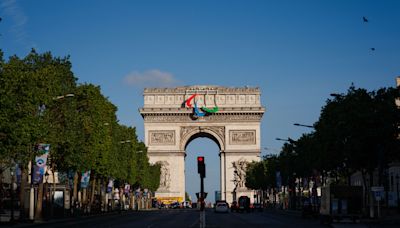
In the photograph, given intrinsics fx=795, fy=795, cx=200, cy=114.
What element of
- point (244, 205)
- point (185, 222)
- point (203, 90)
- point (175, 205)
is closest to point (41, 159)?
point (185, 222)

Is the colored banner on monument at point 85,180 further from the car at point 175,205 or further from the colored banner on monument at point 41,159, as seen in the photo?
the car at point 175,205

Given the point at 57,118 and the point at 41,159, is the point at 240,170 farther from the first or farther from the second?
the point at 41,159

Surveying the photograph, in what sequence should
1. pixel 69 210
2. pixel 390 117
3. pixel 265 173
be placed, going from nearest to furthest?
pixel 390 117 → pixel 69 210 → pixel 265 173

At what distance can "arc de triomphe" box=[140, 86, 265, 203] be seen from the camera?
547 feet

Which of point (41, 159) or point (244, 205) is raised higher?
point (41, 159)

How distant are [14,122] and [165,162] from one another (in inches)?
4660

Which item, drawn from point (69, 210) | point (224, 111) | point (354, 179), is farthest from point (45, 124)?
point (224, 111)

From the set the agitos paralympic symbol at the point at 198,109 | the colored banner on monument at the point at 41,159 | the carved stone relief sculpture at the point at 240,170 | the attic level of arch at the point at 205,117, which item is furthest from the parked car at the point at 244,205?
the colored banner on monument at the point at 41,159

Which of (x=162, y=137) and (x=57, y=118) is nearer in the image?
(x=57, y=118)

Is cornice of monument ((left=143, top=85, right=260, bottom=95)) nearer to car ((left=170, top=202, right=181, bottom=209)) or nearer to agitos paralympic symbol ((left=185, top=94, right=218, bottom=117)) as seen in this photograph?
agitos paralympic symbol ((left=185, top=94, right=218, bottom=117))

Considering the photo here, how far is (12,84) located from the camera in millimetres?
52094

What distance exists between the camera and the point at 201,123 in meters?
169

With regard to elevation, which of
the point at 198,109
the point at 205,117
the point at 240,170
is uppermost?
the point at 198,109

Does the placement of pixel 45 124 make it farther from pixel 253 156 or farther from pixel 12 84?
pixel 253 156
